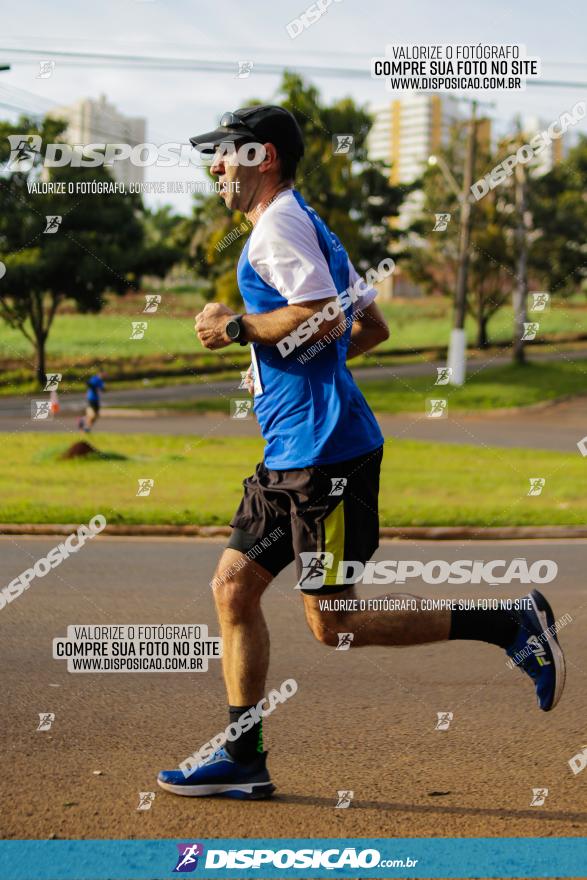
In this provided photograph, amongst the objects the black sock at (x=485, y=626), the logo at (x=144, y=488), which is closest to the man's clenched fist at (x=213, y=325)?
the black sock at (x=485, y=626)

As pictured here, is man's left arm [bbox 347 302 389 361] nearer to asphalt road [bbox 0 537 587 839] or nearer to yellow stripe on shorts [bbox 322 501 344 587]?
yellow stripe on shorts [bbox 322 501 344 587]

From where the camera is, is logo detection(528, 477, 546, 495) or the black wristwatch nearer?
the black wristwatch

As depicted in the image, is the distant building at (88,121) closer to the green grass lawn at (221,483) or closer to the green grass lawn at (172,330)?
the green grass lawn at (172,330)

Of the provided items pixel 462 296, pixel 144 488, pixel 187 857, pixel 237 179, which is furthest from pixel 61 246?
pixel 187 857

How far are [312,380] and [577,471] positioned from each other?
1244 centimetres

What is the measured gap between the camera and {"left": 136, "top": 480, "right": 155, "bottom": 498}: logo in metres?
12.9

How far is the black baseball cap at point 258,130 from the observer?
12.2 feet

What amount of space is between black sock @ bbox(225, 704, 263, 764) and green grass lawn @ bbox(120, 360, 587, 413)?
2428 cm

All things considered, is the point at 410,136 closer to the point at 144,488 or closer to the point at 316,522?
the point at 144,488

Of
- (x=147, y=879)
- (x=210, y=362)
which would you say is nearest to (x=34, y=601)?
(x=147, y=879)

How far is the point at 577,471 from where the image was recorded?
1551cm

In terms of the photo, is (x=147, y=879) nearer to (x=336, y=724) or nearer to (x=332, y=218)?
(x=336, y=724)

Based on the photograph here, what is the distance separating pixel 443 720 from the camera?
4.54 m

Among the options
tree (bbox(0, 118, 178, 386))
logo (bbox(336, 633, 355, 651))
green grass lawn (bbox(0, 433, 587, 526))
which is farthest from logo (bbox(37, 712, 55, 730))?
tree (bbox(0, 118, 178, 386))
